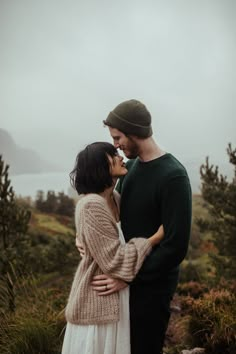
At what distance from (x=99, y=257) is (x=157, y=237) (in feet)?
0.69

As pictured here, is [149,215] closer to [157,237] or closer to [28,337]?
[157,237]

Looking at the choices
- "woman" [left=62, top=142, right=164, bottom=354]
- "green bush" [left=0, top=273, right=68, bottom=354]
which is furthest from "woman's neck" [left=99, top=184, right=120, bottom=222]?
"green bush" [left=0, top=273, right=68, bottom=354]

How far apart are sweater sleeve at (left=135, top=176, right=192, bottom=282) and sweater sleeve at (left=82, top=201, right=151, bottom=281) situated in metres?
0.05

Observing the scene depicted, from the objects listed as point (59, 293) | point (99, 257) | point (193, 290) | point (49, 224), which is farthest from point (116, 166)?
point (49, 224)

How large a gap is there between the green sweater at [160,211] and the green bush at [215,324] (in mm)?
1359

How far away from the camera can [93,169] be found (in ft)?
4.31

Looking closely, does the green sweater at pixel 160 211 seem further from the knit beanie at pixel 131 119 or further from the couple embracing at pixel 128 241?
the knit beanie at pixel 131 119

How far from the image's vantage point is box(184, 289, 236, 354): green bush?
99.5 inches

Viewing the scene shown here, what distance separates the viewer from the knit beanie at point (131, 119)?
1376 mm

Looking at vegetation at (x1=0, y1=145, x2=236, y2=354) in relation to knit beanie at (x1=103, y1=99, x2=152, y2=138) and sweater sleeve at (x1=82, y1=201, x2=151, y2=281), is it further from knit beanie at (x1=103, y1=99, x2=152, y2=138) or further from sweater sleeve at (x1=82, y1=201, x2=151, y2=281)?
knit beanie at (x1=103, y1=99, x2=152, y2=138)

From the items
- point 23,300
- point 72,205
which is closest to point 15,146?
point 72,205

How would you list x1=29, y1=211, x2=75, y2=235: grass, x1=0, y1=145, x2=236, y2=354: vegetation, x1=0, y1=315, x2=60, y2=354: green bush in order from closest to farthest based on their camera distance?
x1=0, y1=315, x2=60, y2=354: green bush, x1=0, y1=145, x2=236, y2=354: vegetation, x1=29, y1=211, x2=75, y2=235: grass

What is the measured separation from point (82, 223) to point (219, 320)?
182 centimetres

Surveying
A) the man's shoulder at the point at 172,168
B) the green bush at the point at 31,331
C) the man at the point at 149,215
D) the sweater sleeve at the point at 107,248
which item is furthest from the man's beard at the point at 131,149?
the green bush at the point at 31,331
